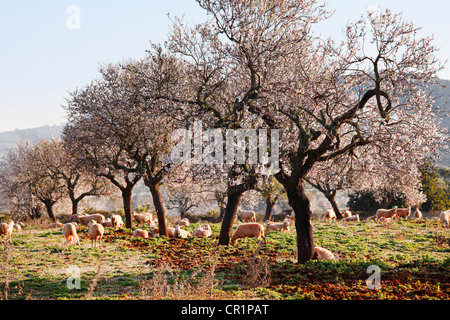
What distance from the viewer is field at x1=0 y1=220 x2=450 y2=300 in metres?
10.5

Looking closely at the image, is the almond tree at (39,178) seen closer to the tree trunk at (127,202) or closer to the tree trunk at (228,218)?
the tree trunk at (127,202)

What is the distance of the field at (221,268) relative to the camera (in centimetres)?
1052

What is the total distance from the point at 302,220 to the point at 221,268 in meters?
3.92

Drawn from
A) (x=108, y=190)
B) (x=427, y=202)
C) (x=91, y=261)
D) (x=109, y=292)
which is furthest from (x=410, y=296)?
(x=427, y=202)

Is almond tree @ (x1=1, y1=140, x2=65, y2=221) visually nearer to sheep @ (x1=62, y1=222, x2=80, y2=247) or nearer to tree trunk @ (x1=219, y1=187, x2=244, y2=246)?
sheep @ (x1=62, y1=222, x2=80, y2=247)

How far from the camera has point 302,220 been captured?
15938 millimetres

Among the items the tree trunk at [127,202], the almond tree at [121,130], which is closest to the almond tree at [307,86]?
the almond tree at [121,130]

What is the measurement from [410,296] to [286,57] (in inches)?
401

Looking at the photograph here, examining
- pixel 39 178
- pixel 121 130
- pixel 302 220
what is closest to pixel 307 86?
pixel 302 220

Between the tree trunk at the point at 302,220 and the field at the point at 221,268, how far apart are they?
2.36ft

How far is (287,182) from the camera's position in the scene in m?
16.1

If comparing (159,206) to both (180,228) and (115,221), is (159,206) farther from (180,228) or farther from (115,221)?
(115,221)

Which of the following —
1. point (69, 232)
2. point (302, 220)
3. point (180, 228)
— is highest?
point (302, 220)
